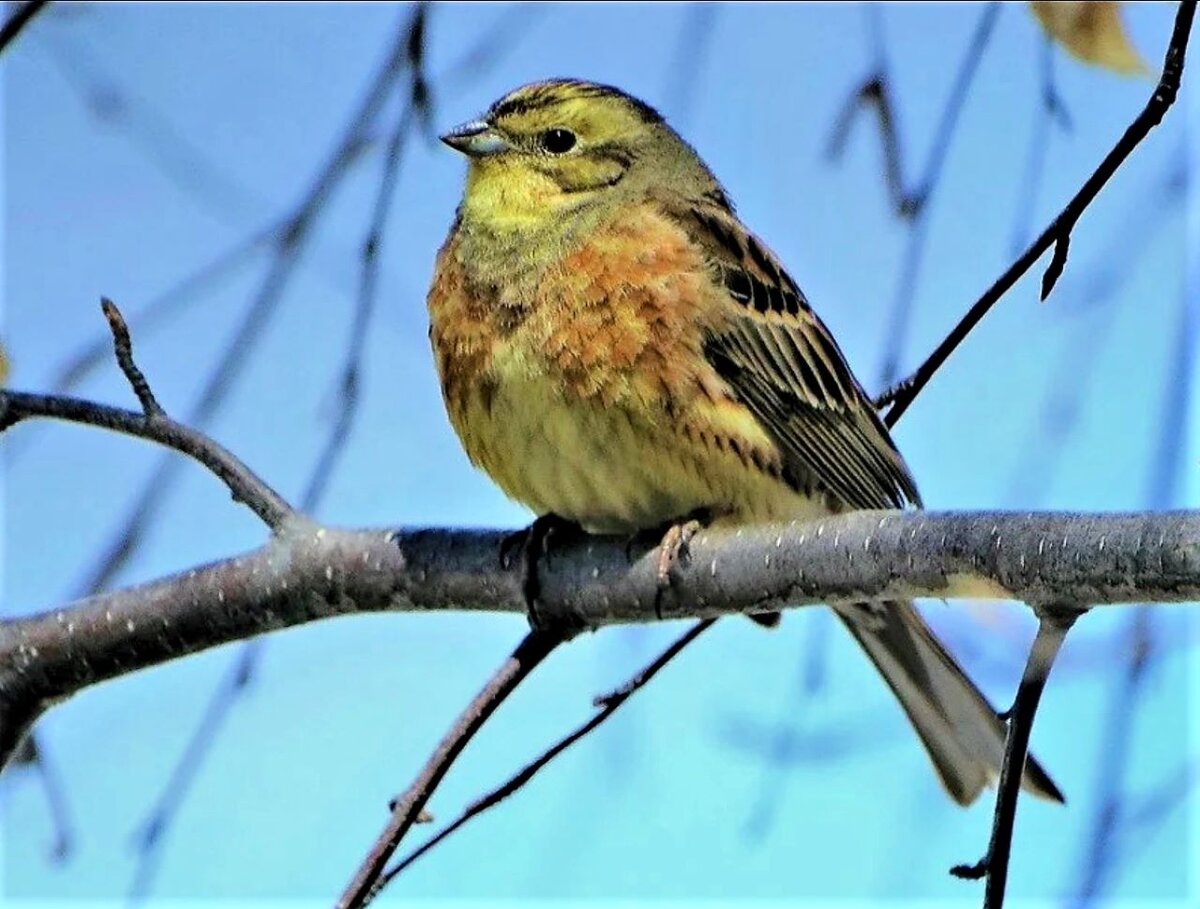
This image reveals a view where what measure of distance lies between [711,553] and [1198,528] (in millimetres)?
825

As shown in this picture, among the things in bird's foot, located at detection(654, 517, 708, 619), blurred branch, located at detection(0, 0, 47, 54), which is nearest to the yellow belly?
bird's foot, located at detection(654, 517, 708, 619)

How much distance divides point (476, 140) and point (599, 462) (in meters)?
0.87

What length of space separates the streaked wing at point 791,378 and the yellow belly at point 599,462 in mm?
192

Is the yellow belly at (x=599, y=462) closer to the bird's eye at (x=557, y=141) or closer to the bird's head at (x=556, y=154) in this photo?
the bird's head at (x=556, y=154)

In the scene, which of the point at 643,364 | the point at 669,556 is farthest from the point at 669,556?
the point at 643,364

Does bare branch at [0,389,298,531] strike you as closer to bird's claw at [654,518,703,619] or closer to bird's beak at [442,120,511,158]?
bird's claw at [654,518,703,619]

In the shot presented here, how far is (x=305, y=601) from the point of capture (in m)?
2.86

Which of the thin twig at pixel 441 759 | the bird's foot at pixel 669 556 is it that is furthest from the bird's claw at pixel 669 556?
the thin twig at pixel 441 759

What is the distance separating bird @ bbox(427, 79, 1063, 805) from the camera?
3.11 metres

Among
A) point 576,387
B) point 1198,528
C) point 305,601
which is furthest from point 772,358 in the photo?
point 1198,528

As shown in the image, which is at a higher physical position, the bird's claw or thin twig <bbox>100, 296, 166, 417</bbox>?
thin twig <bbox>100, 296, 166, 417</bbox>

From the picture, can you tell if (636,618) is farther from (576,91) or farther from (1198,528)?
(576,91)

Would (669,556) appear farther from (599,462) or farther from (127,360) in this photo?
(127,360)

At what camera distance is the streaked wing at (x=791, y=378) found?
3.37 m
